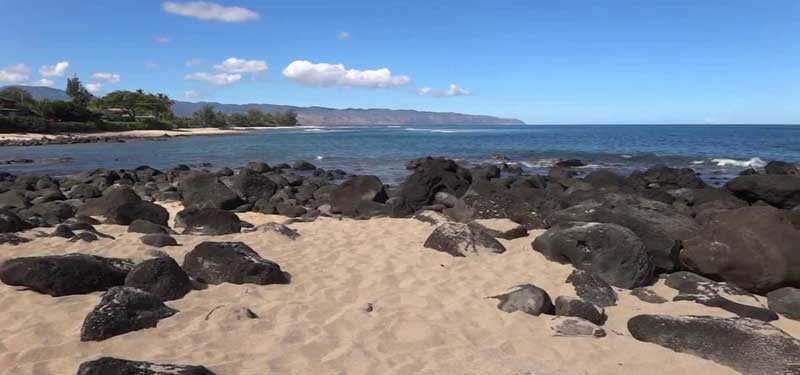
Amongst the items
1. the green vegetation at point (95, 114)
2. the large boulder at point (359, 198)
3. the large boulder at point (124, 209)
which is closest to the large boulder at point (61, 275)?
the large boulder at point (124, 209)

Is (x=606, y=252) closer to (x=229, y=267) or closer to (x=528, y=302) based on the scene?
(x=528, y=302)

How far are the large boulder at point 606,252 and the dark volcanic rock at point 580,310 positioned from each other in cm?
130

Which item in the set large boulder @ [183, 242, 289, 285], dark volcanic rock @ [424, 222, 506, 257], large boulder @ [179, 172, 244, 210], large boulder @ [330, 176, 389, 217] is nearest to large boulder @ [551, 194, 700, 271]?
dark volcanic rock @ [424, 222, 506, 257]

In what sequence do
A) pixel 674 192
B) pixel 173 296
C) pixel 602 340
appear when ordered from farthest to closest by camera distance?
pixel 674 192 → pixel 173 296 → pixel 602 340

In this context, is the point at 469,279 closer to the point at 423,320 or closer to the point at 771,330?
the point at 423,320

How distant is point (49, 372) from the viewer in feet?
13.4

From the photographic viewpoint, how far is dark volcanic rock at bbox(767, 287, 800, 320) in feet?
19.3

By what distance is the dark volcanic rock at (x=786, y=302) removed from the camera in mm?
5895

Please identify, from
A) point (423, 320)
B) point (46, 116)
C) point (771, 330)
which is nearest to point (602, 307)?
point (771, 330)

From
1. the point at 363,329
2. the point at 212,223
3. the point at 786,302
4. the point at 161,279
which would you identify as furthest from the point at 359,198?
the point at 786,302

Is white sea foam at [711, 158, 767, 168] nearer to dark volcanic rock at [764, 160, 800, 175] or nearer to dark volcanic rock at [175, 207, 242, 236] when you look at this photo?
dark volcanic rock at [764, 160, 800, 175]

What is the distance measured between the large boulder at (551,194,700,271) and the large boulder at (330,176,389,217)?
473 centimetres

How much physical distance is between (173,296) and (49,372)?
1840mm

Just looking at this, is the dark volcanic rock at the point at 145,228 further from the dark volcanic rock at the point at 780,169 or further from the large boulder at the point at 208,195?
the dark volcanic rock at the point at 780,169
